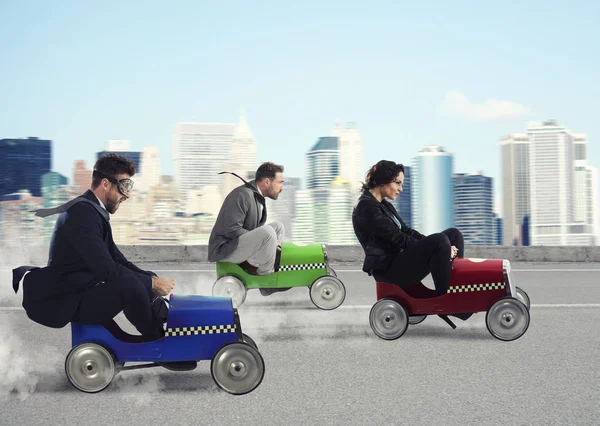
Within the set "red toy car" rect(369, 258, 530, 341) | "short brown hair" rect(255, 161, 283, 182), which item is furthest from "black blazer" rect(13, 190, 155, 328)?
"short brown hair" rect(255, 161, 283, 182)

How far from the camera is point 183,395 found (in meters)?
4.53

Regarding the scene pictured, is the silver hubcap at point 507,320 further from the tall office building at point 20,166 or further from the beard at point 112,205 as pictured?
the tall office building at point 20,166

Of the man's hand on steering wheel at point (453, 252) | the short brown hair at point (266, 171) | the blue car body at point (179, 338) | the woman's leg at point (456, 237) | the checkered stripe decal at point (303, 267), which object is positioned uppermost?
the short brown hair at point (266, 171)

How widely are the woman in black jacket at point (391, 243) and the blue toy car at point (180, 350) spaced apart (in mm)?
1789

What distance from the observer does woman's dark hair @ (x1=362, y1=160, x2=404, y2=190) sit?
6.22m

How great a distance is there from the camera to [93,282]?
456 centimetres

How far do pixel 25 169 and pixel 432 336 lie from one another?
47368mm

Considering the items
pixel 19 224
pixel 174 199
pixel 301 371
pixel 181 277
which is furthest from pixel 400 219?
pixel 174 199

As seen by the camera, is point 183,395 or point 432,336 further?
point 432,336

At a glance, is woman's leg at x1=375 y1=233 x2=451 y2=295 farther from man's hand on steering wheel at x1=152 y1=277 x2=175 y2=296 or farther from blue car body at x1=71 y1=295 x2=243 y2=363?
man's hand on steering wheel at x1=152 y1=277 x2=175 y2=296

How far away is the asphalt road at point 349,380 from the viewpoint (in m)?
4.14

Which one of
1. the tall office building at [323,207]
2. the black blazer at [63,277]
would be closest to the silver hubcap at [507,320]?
the black blazer at [63,277]

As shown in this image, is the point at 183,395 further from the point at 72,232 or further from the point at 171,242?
the point at 171,242

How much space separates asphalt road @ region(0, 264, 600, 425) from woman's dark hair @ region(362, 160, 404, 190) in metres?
1.14
